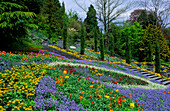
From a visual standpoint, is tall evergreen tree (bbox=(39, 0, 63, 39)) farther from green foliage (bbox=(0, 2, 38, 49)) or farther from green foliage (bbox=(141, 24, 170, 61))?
green foliage (bbox=(141, 24, 170, 61))

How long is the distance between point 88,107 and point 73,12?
36.0 m

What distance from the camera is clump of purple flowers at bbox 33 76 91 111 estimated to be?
2.71m

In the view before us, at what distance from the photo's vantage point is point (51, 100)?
286cm

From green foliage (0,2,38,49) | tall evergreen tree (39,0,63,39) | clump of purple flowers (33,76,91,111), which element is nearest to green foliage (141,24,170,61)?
tall evergreen tree (39,0,63,39)

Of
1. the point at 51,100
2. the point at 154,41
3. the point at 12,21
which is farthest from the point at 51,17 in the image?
the point at 51,100

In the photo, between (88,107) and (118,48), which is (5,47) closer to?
(88,107)

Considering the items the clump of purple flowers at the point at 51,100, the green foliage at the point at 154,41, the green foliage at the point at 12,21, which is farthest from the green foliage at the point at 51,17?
the clump of purple flowers at the point at 51,100

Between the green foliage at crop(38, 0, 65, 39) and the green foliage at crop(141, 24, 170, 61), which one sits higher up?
the green foliage at crop(38, 0, 65, 39)

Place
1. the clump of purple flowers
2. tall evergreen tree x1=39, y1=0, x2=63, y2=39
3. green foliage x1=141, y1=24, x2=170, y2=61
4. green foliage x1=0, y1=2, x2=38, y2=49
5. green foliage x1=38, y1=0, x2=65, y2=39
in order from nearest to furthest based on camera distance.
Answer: the clump of purple flowers < green foliage x1=0, y1=2, x2=38, y2=49 < green foliage x1=141, y1=24, x2=170, y2=61 < green foliage x1=38, y1=0, x2=65, y2=39 < tall evergreen tree x1=39, y1=0, x2=63, y2=39

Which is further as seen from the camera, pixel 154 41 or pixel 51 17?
pixel 51 17

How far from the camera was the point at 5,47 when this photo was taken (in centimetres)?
926

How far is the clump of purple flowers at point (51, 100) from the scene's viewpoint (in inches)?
107

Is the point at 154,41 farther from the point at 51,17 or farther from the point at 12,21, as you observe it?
the point at 12,21

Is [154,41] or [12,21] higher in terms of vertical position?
[154,41]
